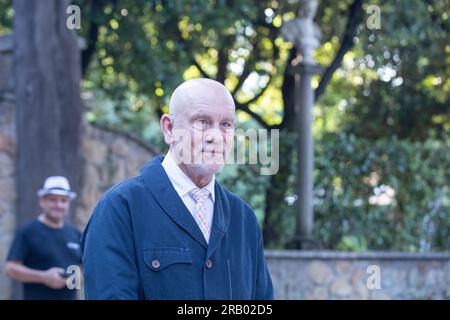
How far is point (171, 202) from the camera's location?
3.10m

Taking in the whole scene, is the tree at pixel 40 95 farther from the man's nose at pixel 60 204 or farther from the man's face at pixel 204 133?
the man's face at pixel 204 133

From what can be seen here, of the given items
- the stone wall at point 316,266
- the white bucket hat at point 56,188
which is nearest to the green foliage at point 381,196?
the stone wall at point 316,266

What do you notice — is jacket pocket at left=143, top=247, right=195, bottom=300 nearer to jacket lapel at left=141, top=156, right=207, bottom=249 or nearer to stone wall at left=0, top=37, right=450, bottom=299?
jacket lapel at left=141, top=156, right=207, bottom=249

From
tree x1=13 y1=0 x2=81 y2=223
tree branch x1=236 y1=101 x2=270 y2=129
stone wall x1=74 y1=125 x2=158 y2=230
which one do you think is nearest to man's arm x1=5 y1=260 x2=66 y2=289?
tree x1=13 y1=0 x2=81 y2=223

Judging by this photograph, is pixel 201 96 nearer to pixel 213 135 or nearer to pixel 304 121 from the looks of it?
pixel 213 135

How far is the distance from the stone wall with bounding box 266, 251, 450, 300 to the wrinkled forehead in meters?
6.51

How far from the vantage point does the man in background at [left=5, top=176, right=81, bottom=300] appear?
24.4 feet

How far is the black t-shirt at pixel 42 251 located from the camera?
7535mm

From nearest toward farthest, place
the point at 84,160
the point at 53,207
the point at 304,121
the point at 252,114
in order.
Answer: the point at 53,207 < the point at 84,160 < the point at 304,121 < the point at 252,114

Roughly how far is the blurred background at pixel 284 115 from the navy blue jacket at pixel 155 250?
20.7 ft

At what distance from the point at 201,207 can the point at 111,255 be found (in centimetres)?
38

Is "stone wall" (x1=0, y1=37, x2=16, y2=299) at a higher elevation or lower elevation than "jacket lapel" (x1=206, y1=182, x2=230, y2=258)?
higher

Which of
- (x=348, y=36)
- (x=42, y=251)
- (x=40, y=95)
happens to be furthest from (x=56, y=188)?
(x=348, y=36)

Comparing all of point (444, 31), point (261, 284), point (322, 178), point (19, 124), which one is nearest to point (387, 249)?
point (322, 178)
